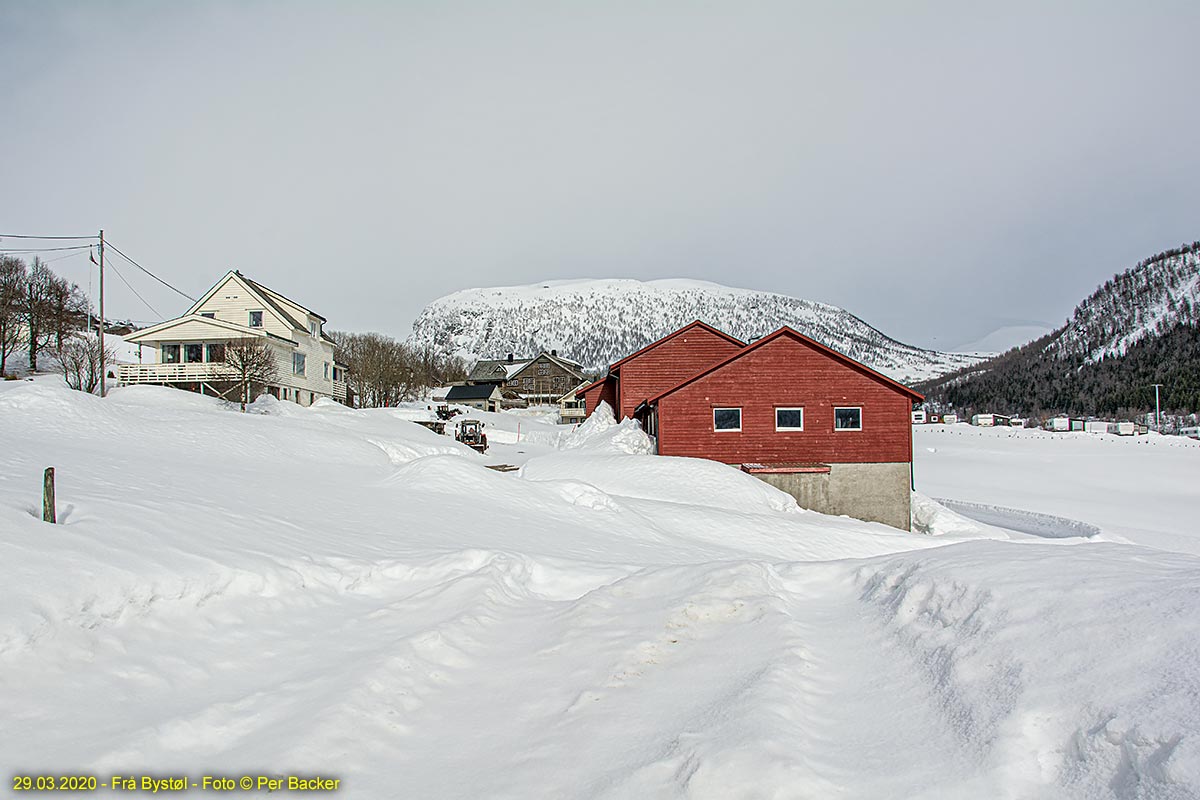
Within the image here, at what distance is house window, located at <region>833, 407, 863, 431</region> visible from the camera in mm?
27578

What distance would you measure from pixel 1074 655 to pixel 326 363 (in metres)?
55.8

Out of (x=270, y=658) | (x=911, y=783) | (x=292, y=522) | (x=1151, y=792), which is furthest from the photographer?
(x=292, y=522)

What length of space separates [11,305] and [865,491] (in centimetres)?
6540

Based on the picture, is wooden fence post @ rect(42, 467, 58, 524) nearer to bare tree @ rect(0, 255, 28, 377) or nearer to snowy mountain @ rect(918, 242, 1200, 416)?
bare tree @ rect(0, 255, 28, 377)

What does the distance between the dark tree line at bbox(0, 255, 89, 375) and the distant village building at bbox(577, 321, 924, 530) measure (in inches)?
1841

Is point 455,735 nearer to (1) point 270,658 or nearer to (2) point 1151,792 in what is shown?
(1) point 270,658

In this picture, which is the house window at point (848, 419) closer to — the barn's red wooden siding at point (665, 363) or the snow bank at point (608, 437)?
the snow bank at point (608, 437)

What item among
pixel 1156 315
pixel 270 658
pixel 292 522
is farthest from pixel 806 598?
pixel 1156 315

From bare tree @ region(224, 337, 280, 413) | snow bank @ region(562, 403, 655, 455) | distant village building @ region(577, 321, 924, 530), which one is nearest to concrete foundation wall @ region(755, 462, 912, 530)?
distant village building @ region(577, 321, 924, 530)

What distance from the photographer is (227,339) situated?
42.4 meters

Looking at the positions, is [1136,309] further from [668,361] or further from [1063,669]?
[1063,669]

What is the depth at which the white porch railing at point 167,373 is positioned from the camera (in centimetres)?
4153

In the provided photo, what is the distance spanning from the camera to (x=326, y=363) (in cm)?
5334

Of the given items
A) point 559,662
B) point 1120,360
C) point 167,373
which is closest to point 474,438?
point 167,373
